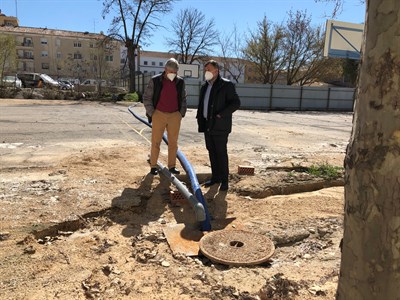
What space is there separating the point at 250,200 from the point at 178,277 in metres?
2.26

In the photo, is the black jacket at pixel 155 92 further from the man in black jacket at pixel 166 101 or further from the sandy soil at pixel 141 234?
the sandy soil at pixel 141 234

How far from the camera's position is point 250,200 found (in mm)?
4977

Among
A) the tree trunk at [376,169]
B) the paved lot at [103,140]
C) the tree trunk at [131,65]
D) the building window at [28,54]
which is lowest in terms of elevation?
the paved lot at [103,140]

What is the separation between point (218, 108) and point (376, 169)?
3543 mm

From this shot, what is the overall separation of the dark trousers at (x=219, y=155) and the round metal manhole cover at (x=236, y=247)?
1.46 metres

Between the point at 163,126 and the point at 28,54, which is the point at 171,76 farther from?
the point at 28,54

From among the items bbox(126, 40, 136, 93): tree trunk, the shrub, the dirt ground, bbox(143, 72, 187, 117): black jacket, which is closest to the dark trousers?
the dirt ground

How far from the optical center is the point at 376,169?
1.49 metres

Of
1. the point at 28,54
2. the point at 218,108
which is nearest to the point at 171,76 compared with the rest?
the point at 218,108

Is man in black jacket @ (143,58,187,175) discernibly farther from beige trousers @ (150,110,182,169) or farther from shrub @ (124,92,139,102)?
shrub @ (124,92,139,102)

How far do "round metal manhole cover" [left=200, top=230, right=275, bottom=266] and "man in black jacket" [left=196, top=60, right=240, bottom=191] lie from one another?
1538 millimetres

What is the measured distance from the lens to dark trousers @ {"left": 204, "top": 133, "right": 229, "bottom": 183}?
16.5 feet

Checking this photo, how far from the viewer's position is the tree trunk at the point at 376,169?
141cm

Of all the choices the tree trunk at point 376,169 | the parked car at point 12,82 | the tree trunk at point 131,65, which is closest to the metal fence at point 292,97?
the tree trunk at point 131,65
